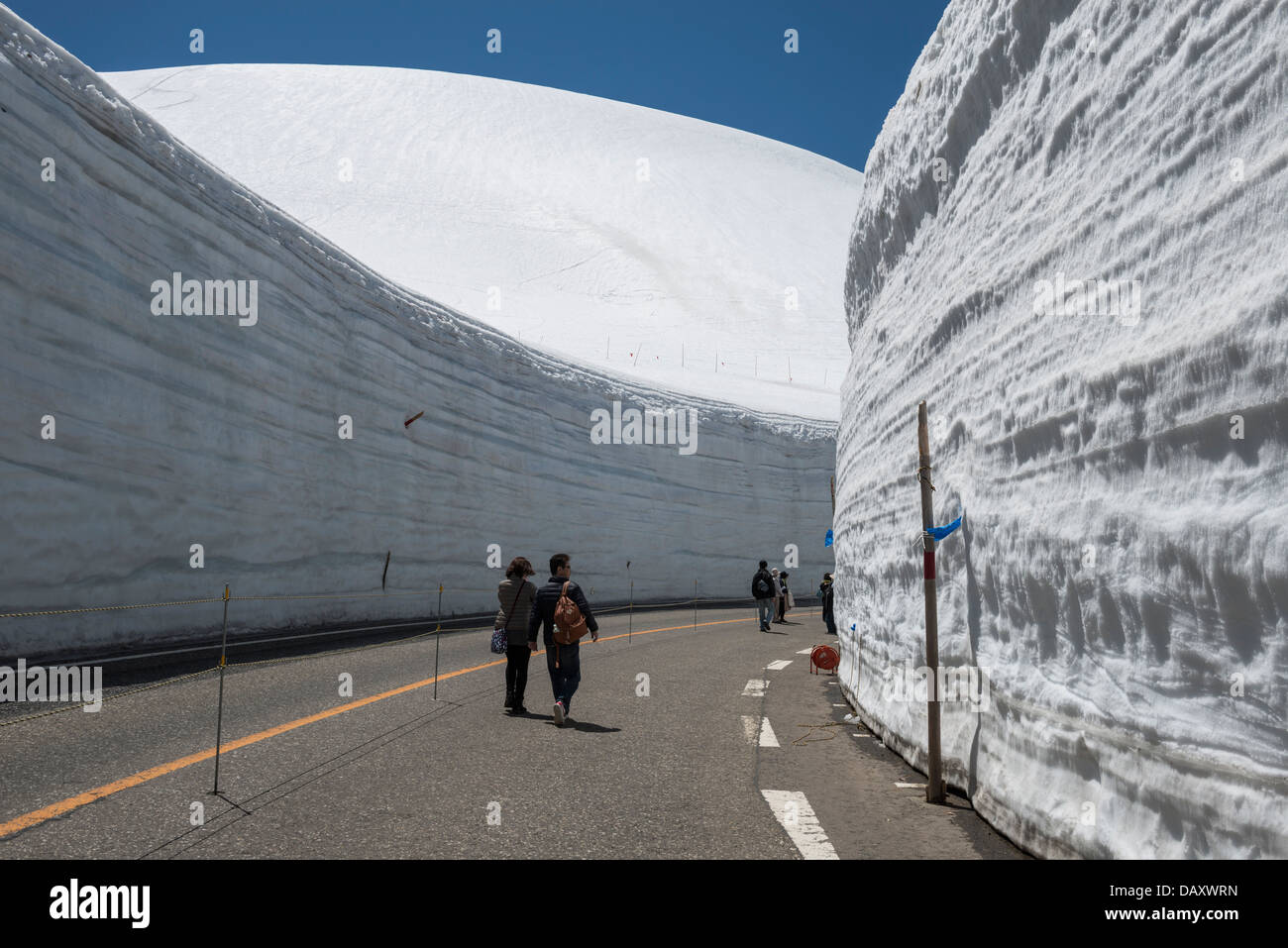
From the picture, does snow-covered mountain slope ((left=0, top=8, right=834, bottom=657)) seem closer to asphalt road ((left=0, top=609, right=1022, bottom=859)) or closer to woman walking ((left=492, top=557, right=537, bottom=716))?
asphalt road ((left=0, top=609, right=1022, bottom=859))

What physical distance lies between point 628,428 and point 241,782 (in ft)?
78.2

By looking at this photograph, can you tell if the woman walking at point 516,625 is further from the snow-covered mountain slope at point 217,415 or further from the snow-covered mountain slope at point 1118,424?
the snow-covered mountain slope at point 217,415

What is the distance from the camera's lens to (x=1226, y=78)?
3266mm

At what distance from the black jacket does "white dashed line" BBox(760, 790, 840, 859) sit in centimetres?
293

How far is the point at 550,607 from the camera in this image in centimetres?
844

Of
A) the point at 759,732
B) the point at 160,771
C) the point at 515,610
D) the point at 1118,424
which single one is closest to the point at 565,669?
the point at 515,610

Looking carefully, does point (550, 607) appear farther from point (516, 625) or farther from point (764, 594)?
point (764, 594)

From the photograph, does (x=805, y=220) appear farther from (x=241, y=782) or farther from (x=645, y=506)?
(x=241, y=782)

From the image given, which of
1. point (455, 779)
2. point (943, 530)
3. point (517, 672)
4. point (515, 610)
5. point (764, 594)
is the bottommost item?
point (455, 779)

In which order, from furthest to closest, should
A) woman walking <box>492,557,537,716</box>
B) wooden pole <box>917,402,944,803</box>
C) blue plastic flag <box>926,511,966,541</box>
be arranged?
woman walking <box>492,557,537,716</box> < blue plastic flag <box>926,511,966,541</box> < wooden pole <box>917,402,944,803</box>

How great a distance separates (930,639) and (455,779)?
3087 mm

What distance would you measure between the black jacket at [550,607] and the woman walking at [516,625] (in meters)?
0.09

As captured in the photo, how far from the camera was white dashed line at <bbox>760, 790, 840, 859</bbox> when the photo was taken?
4422 mm

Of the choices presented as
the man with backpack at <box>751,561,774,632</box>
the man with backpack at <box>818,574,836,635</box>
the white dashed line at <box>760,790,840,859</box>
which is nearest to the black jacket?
the white dashed line at <box>760,790,840,859</box>
